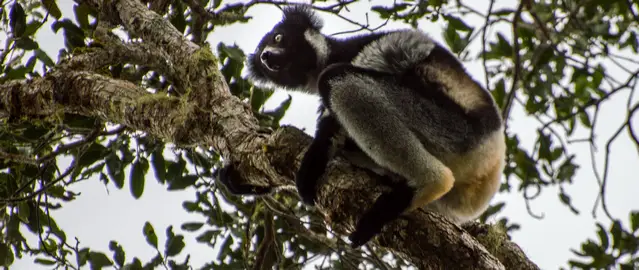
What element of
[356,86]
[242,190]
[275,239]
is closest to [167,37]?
[242,190]

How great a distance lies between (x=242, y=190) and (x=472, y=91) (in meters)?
1.54

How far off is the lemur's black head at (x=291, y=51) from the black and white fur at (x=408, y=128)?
417 mm

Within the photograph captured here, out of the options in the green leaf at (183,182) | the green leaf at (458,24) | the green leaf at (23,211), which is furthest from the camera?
the green leaf at (183,182)

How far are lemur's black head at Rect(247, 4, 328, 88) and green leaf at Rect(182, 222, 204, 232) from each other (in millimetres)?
1284

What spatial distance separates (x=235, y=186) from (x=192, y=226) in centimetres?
153

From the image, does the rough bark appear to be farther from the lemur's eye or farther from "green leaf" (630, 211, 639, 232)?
the lemur's eye

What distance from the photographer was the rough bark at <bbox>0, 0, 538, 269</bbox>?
2.51 m

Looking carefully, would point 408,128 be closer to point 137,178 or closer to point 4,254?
point 137,178

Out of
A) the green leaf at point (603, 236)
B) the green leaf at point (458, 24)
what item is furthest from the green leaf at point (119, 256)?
the green leaf at point (603, 236)

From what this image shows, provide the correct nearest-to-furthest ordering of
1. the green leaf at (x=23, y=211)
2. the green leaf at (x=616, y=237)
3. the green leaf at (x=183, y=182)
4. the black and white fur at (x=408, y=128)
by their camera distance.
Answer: the black and white fur at (x=408, y=128) → the green leaf at (x=616, y=237) → the green leaf at (x=23, y=211) → the green leaf at (x=183, y=182)

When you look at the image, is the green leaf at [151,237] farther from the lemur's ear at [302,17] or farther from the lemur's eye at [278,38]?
the lemur's ear at [302,17]

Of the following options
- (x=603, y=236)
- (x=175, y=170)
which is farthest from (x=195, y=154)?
(x=603, y=236)

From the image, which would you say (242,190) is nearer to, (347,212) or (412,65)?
(347,212)

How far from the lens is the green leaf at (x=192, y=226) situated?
183 inches
